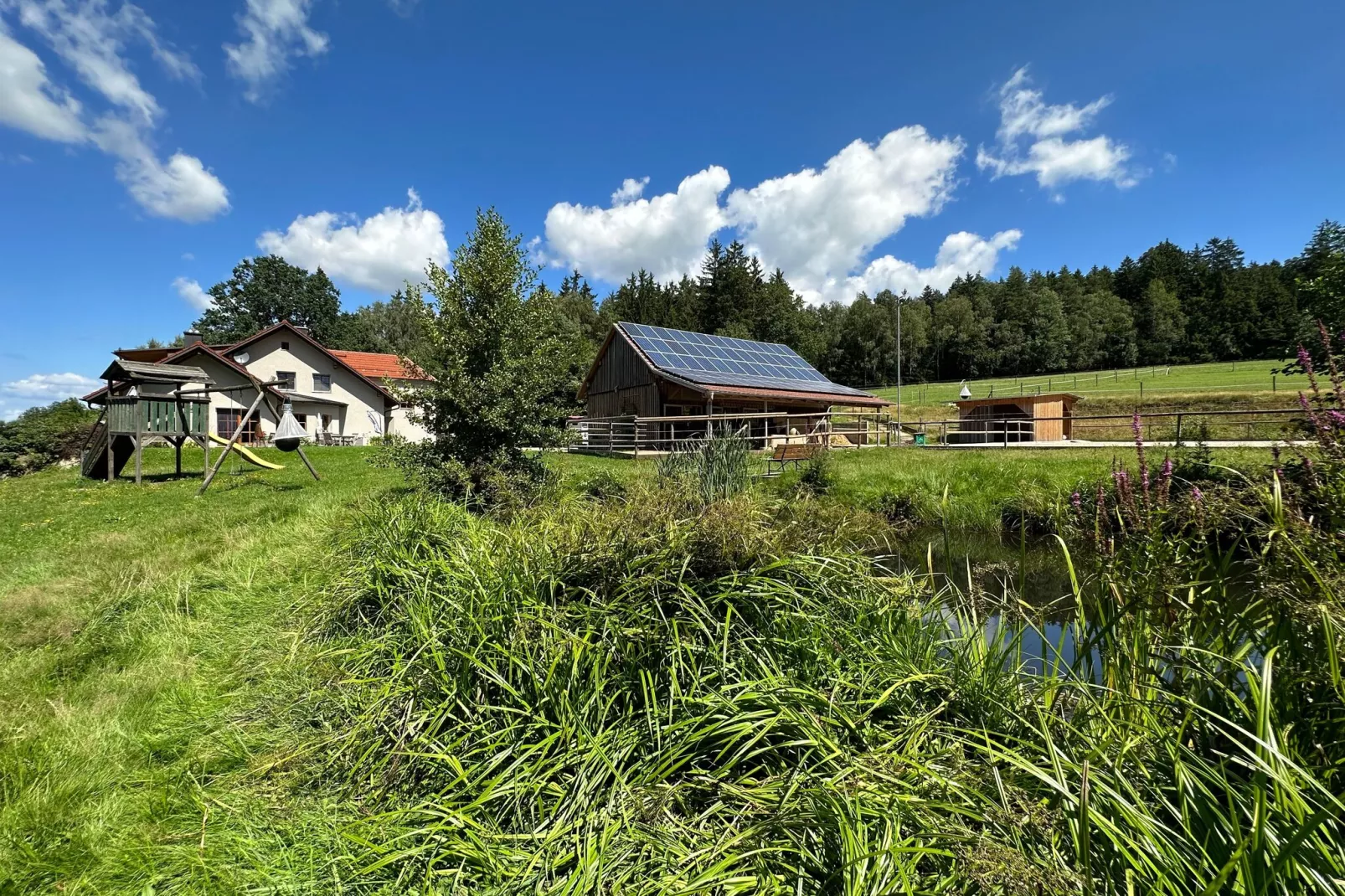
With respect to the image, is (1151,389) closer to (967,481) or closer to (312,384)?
(967,481)

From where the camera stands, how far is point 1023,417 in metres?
23.2

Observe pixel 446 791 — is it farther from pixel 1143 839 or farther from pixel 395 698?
pixel 1143 839

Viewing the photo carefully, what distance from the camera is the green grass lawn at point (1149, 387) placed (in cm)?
3106

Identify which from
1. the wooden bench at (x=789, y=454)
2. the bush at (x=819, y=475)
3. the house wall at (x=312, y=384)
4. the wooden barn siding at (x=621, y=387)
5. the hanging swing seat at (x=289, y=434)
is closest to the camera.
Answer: the bush at (x=819, y=475)

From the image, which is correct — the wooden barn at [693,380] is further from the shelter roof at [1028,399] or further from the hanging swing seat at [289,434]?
the hanging swing seat at [289,434]

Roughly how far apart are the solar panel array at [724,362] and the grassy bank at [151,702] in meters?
17.4

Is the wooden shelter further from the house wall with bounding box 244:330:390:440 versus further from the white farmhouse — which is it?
the house wall with bounding box 244:330:390:440

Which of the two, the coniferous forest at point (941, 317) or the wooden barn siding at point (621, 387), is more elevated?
the coniferous forest at point (941, 317)

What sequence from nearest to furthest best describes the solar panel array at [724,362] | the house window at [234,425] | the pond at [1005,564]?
the pond at [1005,564]
the solar panel array at [724,362]
the house window at [234,425]

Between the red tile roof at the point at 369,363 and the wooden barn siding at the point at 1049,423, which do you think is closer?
the wooden barn siding at the point at 1049,423

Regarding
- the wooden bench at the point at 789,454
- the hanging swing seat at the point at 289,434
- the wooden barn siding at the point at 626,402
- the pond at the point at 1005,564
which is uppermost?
the wooden barn siding at the point at 626,402

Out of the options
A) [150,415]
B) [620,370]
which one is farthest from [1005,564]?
[620,370]

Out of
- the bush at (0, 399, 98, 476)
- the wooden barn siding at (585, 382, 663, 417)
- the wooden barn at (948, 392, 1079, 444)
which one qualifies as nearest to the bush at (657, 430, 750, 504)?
the wooden barn siding at (585, 382, 663, 417)

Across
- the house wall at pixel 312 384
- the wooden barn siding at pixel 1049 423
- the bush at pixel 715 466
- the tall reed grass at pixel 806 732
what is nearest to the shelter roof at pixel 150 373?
the bush at pixel 715 466
